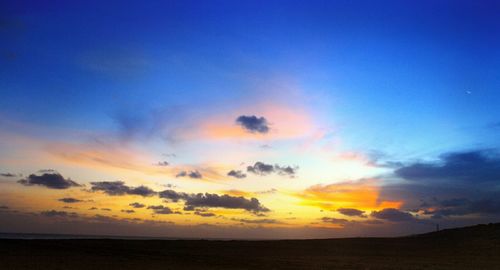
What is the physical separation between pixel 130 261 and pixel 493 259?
40869mm

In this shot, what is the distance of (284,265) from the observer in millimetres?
44500

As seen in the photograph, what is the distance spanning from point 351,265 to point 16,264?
2931cm

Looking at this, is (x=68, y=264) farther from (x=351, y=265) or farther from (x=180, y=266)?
(x=351, y=265)

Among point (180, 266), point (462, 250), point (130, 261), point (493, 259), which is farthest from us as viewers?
point (462, 250)

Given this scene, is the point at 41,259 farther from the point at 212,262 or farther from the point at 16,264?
the point at 212,262

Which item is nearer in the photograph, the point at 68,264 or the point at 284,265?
the point at 68,264

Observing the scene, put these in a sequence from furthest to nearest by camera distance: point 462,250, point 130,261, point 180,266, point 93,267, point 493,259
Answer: point 462,250, point 493,259, point 130,261, point 180,266, point 93,267

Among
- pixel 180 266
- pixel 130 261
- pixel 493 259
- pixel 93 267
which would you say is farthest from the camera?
pixel 493 259

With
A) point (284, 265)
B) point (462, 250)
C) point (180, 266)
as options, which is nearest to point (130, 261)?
point (180, 266)

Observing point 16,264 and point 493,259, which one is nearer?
point 16,264

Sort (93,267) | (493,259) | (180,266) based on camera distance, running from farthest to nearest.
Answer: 1. (493,259)
2. (180,266)
3. (93,267)

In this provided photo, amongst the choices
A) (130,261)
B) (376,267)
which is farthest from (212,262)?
(376,267)

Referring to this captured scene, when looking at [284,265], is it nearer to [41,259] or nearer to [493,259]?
[41,259]

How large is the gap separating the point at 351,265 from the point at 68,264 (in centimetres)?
2543
